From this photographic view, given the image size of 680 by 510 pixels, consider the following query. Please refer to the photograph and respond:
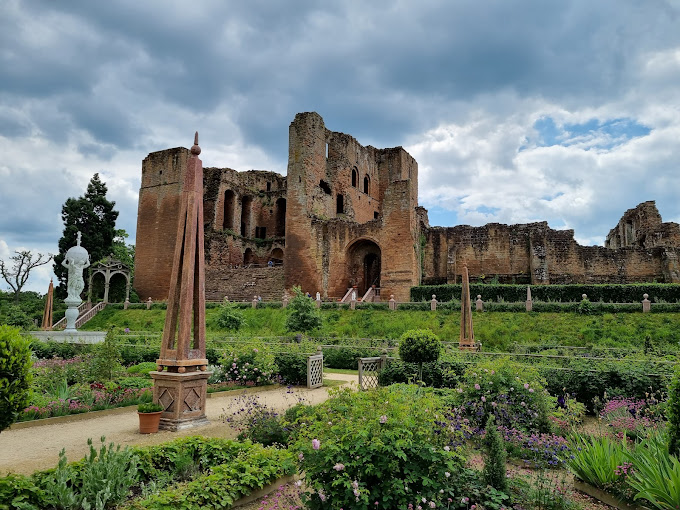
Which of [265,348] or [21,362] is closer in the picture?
[21,362]

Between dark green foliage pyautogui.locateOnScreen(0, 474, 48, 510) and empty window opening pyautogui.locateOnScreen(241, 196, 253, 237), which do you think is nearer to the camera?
dark green foliage pyautogui.locateOnScreen(0, 474, 48, 510)

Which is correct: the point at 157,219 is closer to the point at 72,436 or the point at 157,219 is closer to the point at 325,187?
the point at 325,187

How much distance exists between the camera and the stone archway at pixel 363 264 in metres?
28.6

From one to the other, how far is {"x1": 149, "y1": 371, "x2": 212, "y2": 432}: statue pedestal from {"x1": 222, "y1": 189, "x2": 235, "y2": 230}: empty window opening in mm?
33275

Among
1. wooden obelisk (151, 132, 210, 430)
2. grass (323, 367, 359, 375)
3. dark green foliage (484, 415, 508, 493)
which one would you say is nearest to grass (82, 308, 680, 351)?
grass (323, 367, 359, 375)

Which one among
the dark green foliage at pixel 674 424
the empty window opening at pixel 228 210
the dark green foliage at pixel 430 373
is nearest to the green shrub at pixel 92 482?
the dark green foliage at pixel 674 424

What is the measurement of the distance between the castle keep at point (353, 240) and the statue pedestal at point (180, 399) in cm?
1896

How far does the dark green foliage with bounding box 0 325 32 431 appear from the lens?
3738 mm

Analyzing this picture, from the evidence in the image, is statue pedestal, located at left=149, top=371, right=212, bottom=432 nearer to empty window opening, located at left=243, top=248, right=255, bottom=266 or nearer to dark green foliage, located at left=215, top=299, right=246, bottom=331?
dark green foliage, located at left=215, top=299, right=246, bottom=331

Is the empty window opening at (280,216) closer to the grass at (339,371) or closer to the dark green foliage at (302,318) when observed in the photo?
the dark green foliage at (302,318)

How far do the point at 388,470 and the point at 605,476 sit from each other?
2.25 meters

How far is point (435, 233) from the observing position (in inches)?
1182

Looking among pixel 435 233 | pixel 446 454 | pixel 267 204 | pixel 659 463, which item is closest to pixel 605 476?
pixel 659 463

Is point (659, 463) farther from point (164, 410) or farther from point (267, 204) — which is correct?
point (267, 204)
